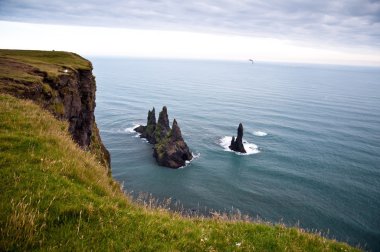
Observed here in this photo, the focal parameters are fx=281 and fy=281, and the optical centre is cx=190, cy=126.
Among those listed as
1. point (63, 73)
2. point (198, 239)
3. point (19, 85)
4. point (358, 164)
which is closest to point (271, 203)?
point (358, 164)

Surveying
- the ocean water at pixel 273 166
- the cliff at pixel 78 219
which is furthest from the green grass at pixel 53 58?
the ocean water at pixel 273 166

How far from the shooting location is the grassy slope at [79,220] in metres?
6.21

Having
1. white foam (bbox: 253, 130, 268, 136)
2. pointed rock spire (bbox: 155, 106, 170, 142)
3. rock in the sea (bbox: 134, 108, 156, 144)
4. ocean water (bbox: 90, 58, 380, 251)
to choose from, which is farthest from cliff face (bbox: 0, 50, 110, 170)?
white foam (bbox: 253, 130, 268, 136)

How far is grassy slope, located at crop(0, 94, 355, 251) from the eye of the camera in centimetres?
621

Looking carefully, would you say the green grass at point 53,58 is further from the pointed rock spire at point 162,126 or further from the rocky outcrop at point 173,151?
the pointed rock spire at point 162,126

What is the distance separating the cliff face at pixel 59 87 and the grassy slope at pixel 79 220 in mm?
13521

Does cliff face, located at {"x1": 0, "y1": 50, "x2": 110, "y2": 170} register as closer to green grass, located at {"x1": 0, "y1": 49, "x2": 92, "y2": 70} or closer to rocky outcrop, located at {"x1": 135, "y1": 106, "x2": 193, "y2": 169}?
green grass, located at {"x1": 0, "y1": 49, "x2": 92, "y2": 70}

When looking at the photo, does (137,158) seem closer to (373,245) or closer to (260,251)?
(373,245)

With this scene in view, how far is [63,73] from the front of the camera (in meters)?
32.1

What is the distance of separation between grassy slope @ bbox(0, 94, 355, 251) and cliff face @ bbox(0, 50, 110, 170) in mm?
13521

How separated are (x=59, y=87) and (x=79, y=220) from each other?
2632 centimetres

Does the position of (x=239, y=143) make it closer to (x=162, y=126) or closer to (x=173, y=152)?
(x=173, y=152)

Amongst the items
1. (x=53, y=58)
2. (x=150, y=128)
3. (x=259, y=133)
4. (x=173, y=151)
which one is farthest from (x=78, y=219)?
(x=259, y=133)

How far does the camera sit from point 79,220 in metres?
6.87
